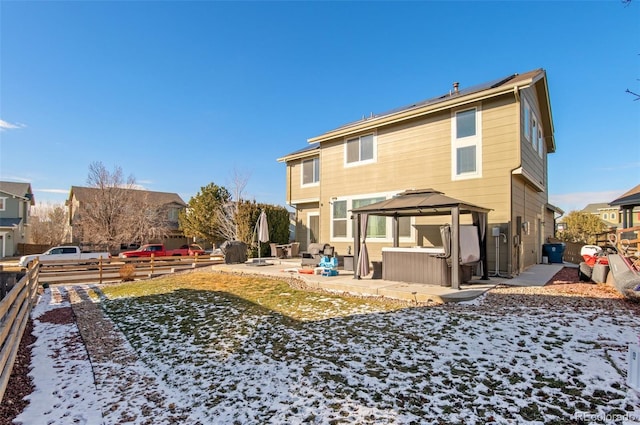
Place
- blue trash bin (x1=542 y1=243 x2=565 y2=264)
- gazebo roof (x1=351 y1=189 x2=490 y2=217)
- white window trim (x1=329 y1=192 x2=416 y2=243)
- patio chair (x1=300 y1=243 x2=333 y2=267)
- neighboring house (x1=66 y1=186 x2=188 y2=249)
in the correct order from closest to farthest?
gazebo roof (x1=351 y1=189 x2=490 y2=217), white window trim (x1=329 y1=192 x2=416 y2=243), patio chair (x1=300 y1=243 x2=333 y2=267), blue trash bin (x1=542 y1=243 x2=565 y2=264), neighboring house (x1=66 y1=186 x2=188 y2=249)

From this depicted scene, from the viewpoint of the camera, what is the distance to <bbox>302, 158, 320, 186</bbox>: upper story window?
50.5ft

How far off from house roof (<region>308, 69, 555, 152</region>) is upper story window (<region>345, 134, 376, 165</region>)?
37 centimetres

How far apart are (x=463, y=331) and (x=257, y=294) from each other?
5082 mm

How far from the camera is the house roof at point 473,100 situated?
29.2 ft

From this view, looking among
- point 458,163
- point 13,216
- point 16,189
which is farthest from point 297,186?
point 16,189

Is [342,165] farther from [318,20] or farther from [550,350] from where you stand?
[550,350]

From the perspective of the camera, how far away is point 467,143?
966 cm

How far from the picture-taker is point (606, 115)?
12.7m

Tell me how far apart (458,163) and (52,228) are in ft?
140

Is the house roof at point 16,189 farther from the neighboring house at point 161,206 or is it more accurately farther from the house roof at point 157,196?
the house roof at point 157,196

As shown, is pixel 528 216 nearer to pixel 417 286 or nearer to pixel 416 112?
pixel 416 112

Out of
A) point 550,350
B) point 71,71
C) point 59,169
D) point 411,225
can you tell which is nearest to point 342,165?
point 411,225

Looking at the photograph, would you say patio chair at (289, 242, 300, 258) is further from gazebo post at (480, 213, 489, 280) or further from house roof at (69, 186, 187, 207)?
house roof at (69, 186, 187, 207)

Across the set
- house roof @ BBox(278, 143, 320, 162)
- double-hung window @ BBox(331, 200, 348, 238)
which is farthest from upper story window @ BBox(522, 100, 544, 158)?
house roof @ BBox(278, 143, 320, 162)
